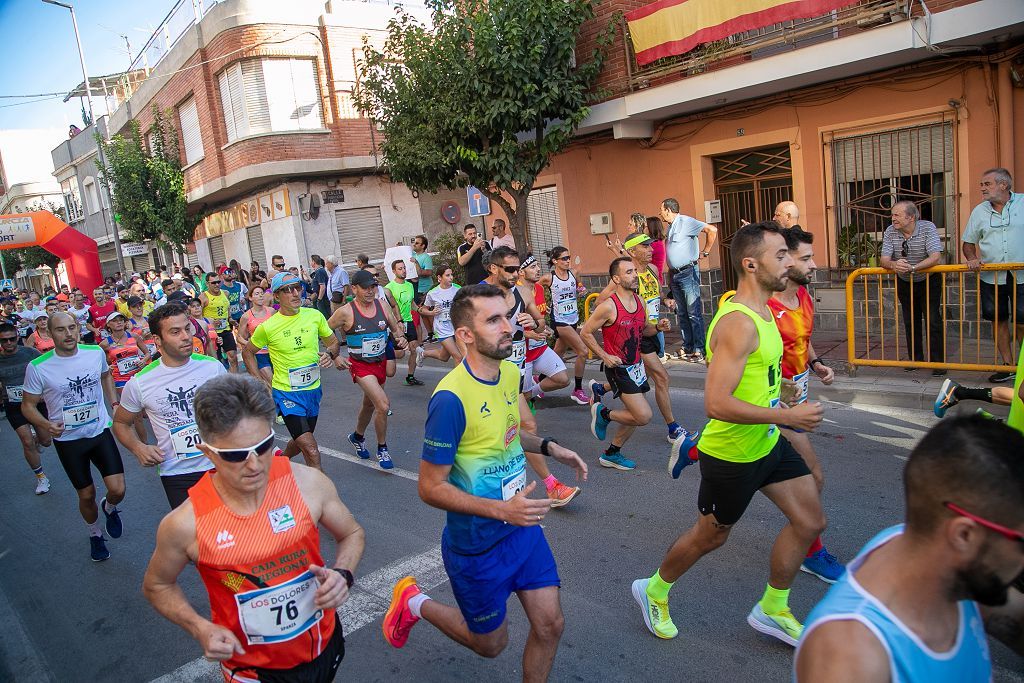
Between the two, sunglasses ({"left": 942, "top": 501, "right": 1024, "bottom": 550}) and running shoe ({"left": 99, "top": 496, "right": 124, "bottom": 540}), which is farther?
running shoe ({"left": 99, "top": 496, "right": 124, "bottom": 540})

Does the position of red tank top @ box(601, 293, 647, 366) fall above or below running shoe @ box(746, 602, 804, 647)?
above

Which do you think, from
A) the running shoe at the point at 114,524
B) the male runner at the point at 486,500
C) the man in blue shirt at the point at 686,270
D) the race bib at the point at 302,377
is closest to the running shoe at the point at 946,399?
the male runner at the point at 486,500

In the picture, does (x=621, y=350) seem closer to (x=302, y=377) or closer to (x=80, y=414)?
(x=302, y=377)

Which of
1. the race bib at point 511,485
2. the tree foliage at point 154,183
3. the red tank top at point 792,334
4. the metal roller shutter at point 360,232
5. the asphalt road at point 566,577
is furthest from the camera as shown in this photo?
the tree foliage at point 154,183

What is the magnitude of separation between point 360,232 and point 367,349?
564 inches

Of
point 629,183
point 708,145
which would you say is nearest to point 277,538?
point 708,145

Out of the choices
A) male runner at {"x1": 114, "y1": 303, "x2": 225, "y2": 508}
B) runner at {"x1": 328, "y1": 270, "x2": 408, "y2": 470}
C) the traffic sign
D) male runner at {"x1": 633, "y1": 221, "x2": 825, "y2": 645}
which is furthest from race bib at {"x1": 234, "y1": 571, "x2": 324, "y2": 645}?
the traffic sign

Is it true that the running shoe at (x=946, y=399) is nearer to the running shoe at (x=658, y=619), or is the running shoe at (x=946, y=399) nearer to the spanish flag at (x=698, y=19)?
the running shoe at (x=658, y=619)

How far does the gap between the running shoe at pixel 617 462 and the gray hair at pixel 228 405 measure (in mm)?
4239

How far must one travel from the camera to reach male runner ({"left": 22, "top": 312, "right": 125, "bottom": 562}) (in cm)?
586

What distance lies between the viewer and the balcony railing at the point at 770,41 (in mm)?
9289

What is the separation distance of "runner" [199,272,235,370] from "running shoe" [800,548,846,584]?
1143cm

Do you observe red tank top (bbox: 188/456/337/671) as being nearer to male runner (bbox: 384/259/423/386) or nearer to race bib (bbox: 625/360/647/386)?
race bib (bbox: 625/360/647/386)

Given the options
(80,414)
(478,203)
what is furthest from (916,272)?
(478,203)
